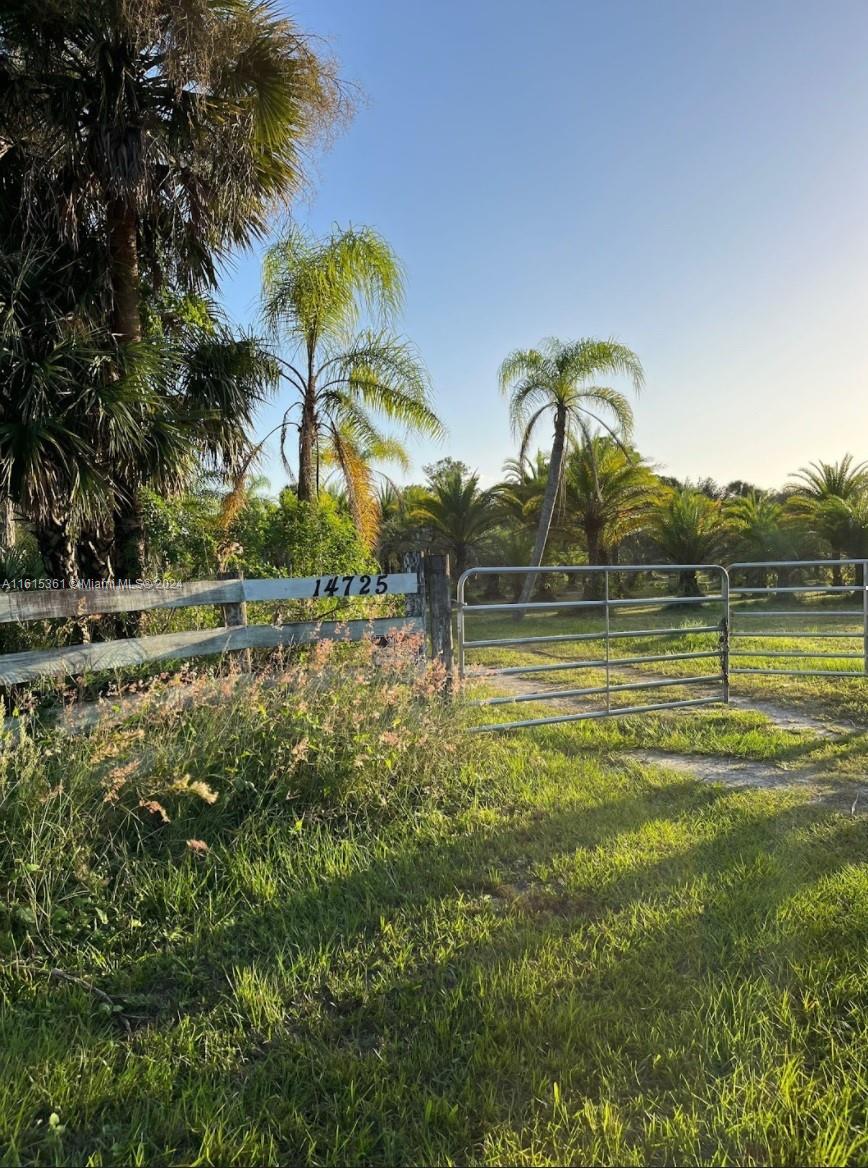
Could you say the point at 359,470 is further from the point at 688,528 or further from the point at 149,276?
the point at 688,528

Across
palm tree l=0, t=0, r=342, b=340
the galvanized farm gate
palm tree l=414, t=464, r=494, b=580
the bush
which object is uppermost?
palm tree l=0, t=0, r=342, b=340

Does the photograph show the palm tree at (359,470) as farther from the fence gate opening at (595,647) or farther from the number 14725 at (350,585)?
the number 14725 at (350,585)

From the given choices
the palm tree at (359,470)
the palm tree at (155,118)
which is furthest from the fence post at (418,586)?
the palm tree at (359,470)

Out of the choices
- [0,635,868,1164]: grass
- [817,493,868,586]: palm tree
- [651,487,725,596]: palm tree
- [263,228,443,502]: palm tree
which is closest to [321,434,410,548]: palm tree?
[263,228,443,502]: palm tree

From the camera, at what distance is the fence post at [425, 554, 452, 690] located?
5234 mm

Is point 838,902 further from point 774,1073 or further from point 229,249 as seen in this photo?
point 229,249

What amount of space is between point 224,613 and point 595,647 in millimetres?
8472

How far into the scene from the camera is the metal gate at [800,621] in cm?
754

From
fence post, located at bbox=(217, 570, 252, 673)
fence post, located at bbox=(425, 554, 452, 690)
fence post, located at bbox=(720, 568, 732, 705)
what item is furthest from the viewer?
fence post, located at bbox=(720, 568, 732, 705)

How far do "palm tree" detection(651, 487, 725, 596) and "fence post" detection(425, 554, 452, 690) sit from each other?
52.9ft

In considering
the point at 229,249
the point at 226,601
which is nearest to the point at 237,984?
the point at 226,601

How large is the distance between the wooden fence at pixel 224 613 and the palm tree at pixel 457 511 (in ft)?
51.4

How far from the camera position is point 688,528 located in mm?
19641

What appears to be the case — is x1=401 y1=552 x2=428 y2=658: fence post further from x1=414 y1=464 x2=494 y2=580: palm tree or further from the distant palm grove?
x1=414 y1=464 x2=494 y2=580: palm tree
